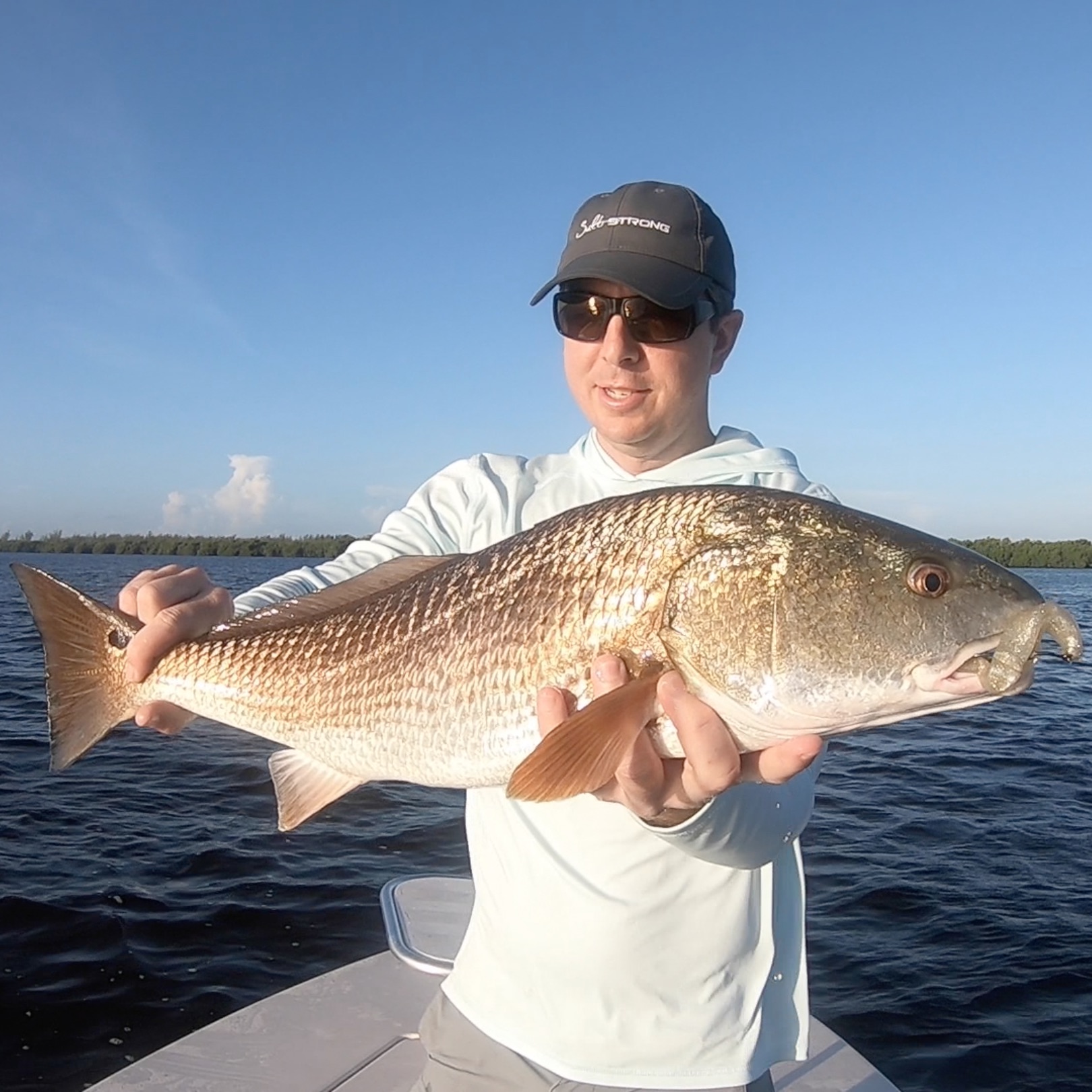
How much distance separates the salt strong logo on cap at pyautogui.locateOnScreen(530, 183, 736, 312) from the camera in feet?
10.8

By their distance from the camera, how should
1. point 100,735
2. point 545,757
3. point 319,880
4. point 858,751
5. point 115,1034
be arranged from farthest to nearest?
1. point 858,751
2. point 319,880
3. point 115,1034
4. point 100,735
5. point 545,757

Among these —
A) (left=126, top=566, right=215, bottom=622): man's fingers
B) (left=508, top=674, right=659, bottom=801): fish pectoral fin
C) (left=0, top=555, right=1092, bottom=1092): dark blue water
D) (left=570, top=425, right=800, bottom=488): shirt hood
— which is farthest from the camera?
(left=0, top=555, right=1092, bottom=1092): dark blue water

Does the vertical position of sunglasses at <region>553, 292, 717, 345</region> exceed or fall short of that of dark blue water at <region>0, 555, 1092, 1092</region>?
it exceeds it

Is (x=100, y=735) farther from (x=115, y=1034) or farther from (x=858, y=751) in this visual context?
(x=858, y=751)

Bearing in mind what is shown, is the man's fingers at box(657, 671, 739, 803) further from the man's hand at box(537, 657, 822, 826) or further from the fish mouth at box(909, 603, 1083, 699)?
the fish mouth at box(909, 603, 1083, 699)

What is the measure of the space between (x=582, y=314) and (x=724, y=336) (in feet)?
1.87

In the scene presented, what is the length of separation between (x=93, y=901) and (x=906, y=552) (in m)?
9.86

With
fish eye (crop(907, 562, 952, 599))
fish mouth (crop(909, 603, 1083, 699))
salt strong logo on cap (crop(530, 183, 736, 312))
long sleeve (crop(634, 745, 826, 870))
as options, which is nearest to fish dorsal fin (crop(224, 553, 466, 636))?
salt strong logo on cap (crop(530, 183, 736, 312))

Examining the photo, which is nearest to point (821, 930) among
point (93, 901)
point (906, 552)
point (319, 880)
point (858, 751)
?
point (319, 880)

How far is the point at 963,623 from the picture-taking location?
273 centimetres

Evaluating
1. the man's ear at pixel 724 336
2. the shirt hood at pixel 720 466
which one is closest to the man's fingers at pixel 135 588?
the shirt hood at pixel 720 466

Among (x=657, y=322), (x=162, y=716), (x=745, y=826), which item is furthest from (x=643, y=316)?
(x=162, y=716)

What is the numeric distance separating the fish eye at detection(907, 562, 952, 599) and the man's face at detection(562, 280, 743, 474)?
1061mm

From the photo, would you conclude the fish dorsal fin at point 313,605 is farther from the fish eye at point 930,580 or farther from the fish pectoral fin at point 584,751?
the fish eye at point 930,580
